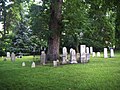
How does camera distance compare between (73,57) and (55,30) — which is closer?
(73,57)

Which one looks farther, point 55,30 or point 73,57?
point 55,30

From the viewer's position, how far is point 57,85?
8.75 meters

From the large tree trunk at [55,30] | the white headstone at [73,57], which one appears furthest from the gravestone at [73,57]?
the large tree trunk at [55,30]

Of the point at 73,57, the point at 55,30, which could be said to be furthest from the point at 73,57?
the point at 55,30

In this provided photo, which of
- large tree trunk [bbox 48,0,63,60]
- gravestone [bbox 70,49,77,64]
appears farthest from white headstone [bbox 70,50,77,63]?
large tree trunk [bbox 48,0,63,60]

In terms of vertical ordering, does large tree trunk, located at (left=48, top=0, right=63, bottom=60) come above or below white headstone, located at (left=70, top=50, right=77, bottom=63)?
above

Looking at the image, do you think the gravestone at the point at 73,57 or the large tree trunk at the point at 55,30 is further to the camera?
the large tree trunk at the point at 55,30

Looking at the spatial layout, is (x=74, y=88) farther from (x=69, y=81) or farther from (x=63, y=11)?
(x=63, y=11)

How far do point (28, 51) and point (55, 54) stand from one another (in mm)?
14576

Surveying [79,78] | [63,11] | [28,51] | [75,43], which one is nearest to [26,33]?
[28,51]

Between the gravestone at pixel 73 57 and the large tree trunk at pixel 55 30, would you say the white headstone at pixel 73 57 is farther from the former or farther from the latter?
the large tree trunk at pixel 55 30

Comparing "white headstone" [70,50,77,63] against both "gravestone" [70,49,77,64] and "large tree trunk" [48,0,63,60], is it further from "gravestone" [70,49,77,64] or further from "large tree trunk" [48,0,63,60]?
"large tree trunk" [48,0,63,60]

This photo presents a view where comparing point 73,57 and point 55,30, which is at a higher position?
point 55,30

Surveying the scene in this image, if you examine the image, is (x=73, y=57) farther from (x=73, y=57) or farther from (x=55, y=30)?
(x=55, y=30)
